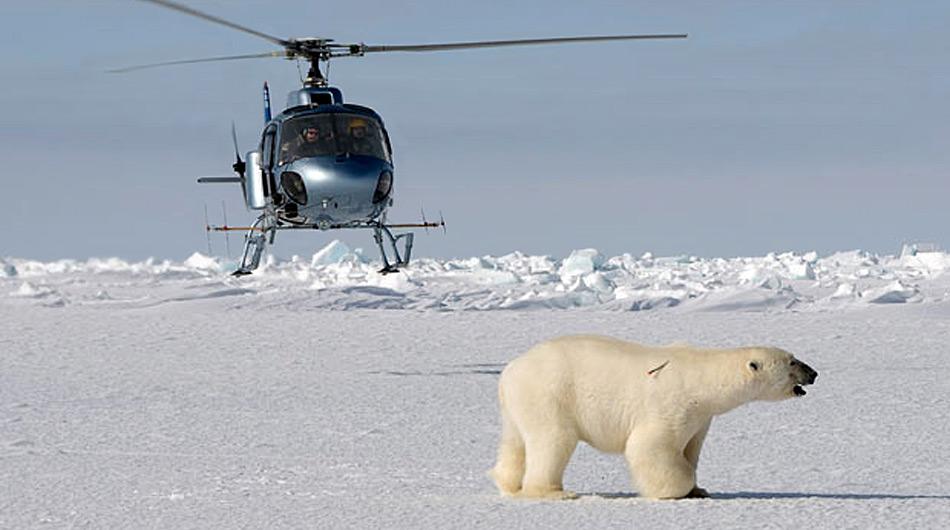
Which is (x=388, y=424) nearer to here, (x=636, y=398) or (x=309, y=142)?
(x=636, y=398)

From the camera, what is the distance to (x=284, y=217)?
14211 millimetres

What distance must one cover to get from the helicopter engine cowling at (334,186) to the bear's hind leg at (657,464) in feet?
28.0

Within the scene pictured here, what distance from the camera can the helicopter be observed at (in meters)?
13.6

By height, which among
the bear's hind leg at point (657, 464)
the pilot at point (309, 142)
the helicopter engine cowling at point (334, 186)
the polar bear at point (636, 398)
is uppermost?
the pilot at point (309, 142)

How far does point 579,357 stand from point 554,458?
1.42 ft

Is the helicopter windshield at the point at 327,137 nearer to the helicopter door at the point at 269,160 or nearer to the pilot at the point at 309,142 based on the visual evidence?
the pilot at the point at 309,142

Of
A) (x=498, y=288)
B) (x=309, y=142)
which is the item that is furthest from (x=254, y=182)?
(x=498, y=288)

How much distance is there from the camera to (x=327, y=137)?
540 inches

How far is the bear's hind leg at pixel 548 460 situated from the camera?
5414 millimetres

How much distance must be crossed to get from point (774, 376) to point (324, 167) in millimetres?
8860

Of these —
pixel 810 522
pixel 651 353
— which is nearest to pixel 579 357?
pixel 651 353

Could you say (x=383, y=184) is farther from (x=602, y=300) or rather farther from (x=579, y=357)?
(x=602, y=300)

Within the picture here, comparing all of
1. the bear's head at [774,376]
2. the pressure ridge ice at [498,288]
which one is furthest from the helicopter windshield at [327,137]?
the pressure ridge ice at [498,288]

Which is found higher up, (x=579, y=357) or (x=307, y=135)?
(x=307, y=135)
